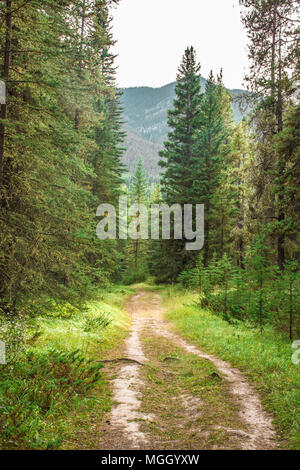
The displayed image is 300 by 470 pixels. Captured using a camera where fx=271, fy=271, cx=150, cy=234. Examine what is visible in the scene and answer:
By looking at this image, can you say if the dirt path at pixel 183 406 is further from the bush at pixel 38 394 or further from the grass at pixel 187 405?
the bush at pixel 38 394

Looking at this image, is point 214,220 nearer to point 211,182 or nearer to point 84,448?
point 211,182

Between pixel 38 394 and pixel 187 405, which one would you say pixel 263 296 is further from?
pixel 38 394

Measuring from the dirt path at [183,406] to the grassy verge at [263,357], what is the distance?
0.78ft

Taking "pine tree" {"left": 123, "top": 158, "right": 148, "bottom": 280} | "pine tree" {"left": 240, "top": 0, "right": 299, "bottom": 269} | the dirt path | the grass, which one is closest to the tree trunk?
the dirt path

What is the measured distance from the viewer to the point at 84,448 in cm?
345

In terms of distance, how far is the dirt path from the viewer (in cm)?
364

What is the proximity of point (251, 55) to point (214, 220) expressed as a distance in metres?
12.8

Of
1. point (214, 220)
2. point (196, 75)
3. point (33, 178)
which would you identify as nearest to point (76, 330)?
point (33, 178)

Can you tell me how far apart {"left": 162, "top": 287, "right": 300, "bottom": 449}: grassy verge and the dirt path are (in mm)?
238

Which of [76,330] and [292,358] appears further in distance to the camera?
[76,330]

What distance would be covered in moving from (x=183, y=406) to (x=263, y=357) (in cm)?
308

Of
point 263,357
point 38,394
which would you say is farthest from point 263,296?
point 38,394

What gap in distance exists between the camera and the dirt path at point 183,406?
3643 millimetres

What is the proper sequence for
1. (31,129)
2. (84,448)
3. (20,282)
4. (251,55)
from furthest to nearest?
(251,55)
(31,129)
(20,282)
(84,448)
